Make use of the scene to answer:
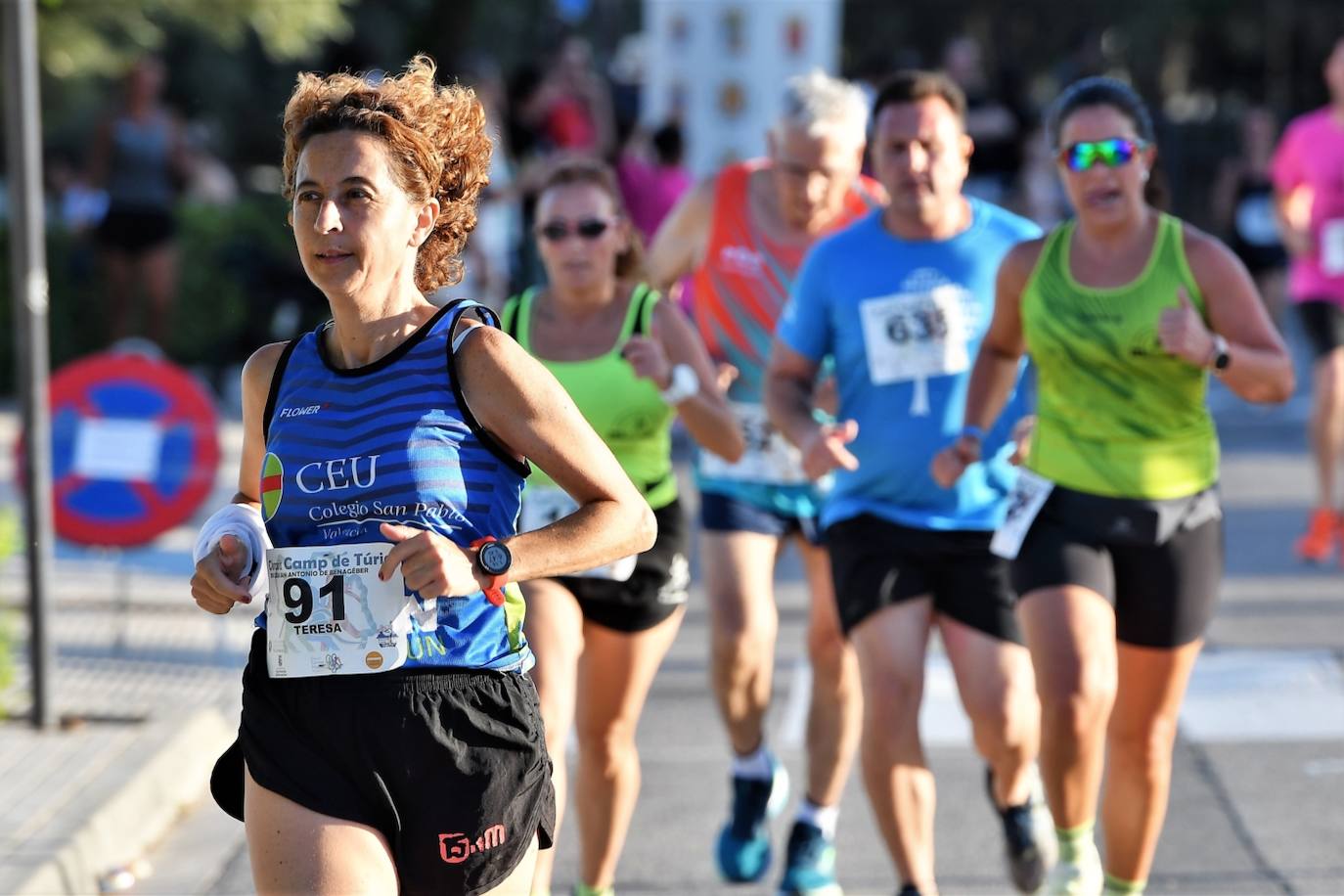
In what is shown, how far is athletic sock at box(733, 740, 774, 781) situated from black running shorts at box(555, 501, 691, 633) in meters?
0.75

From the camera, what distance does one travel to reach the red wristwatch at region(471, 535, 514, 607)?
9.96ft

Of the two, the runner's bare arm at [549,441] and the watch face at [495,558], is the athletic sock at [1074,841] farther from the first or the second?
the watch face at [495,558]

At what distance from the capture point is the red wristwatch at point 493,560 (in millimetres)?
3037

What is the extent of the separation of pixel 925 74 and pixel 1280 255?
11485mm

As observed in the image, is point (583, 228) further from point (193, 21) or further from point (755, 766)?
point (193, 21)

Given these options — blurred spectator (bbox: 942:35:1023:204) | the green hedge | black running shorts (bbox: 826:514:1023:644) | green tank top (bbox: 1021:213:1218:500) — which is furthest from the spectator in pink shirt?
the green hedge

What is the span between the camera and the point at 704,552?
5812mm

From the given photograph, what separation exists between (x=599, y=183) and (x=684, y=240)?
981 mm

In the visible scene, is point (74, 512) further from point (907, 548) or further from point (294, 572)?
point (294, 572)

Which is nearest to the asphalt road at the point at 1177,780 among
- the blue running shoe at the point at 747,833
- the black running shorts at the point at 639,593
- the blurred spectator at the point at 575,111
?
the blue running shoe at the point at 747,833

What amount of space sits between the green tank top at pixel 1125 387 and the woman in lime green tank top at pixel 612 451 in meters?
0.84

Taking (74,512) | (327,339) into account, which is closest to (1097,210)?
(327,339)

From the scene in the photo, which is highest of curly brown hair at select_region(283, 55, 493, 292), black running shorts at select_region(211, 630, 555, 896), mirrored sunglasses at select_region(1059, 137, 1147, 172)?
mirrored sunglasses at select_region(1059, 137, 1147, 172)

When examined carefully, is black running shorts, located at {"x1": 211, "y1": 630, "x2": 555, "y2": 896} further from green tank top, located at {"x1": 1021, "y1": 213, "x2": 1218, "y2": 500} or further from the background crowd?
the background crowd
